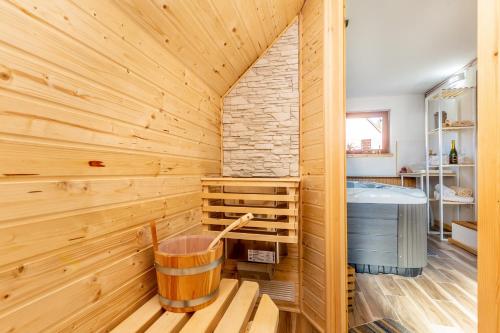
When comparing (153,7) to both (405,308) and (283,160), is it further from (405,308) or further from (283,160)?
(405,308)

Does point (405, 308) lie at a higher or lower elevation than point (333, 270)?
lower

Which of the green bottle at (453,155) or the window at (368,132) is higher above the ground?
the window at (368,132)

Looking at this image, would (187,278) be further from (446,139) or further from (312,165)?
(446,139)

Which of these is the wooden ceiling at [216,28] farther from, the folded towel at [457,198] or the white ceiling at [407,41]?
the folded towel at [457,198]

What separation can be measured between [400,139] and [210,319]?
181 inches

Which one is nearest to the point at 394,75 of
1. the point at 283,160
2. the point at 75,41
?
the point at 283,160

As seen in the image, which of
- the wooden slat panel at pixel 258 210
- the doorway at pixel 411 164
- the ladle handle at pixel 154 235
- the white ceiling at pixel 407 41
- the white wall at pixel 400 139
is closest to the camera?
the ladle handle at pixel 154 235

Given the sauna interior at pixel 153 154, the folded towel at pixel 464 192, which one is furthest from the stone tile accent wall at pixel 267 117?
the folded towel at pixel 464 192

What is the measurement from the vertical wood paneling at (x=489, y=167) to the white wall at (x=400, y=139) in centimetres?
385

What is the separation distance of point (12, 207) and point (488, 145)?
4.59ft

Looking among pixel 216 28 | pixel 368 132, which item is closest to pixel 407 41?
pixel 368 132

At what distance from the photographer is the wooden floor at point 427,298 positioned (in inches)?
67.2

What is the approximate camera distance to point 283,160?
187 centimetres

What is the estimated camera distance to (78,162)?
81 centimetres
